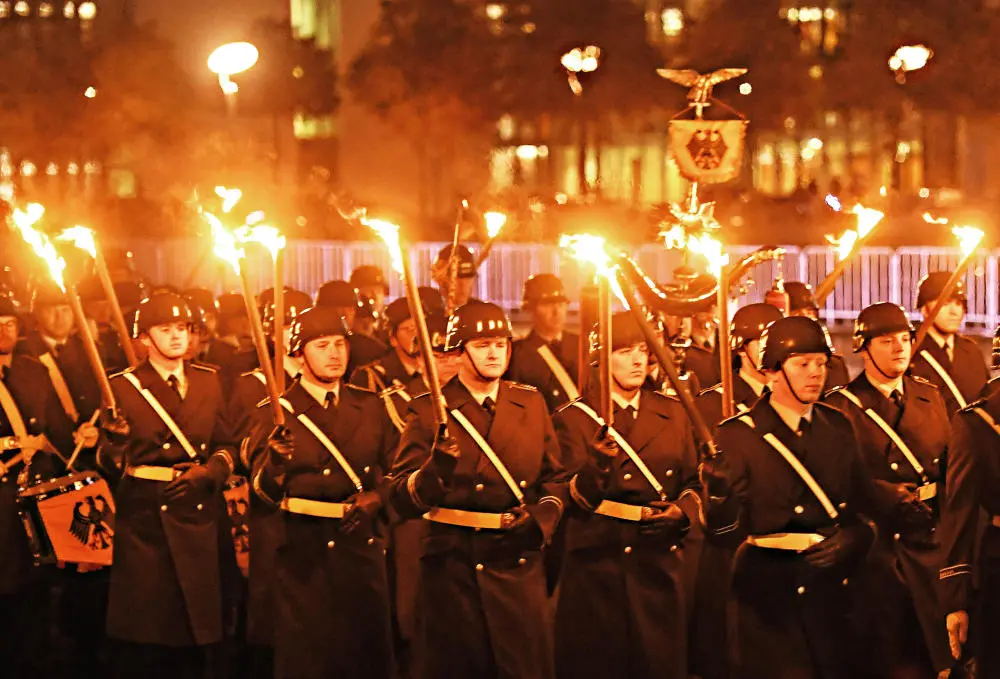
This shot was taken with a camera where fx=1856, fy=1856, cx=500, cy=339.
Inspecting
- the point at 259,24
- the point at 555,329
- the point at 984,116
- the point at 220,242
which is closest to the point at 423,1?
the point at 259,24

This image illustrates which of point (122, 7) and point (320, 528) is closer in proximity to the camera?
point (320, 528)

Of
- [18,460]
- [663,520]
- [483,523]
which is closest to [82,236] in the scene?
[18,460]

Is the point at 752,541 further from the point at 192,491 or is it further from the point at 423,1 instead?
the point at 423,1

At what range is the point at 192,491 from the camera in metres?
10.1

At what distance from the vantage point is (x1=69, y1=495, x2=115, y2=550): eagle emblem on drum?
10.8 m

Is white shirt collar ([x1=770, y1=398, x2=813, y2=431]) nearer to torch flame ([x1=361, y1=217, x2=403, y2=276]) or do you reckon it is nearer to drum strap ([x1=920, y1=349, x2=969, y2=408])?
torch flame ([x1=361, y1=217, x2=403, y2=276])

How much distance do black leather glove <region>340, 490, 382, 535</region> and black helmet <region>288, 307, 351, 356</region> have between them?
32.1 inches

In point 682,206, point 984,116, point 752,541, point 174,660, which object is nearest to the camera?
point 752,541

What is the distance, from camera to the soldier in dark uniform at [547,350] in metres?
11.6

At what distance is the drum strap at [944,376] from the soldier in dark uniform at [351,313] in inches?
137

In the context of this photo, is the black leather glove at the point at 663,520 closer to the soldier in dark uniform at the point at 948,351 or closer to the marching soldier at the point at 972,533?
the marching soldier at the point at 972,533

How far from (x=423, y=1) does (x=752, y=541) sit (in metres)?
29.8

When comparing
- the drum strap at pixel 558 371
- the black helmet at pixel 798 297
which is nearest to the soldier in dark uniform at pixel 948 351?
the black helmet at pixel 798 297

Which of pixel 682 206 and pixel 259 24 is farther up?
pixel 259 24
